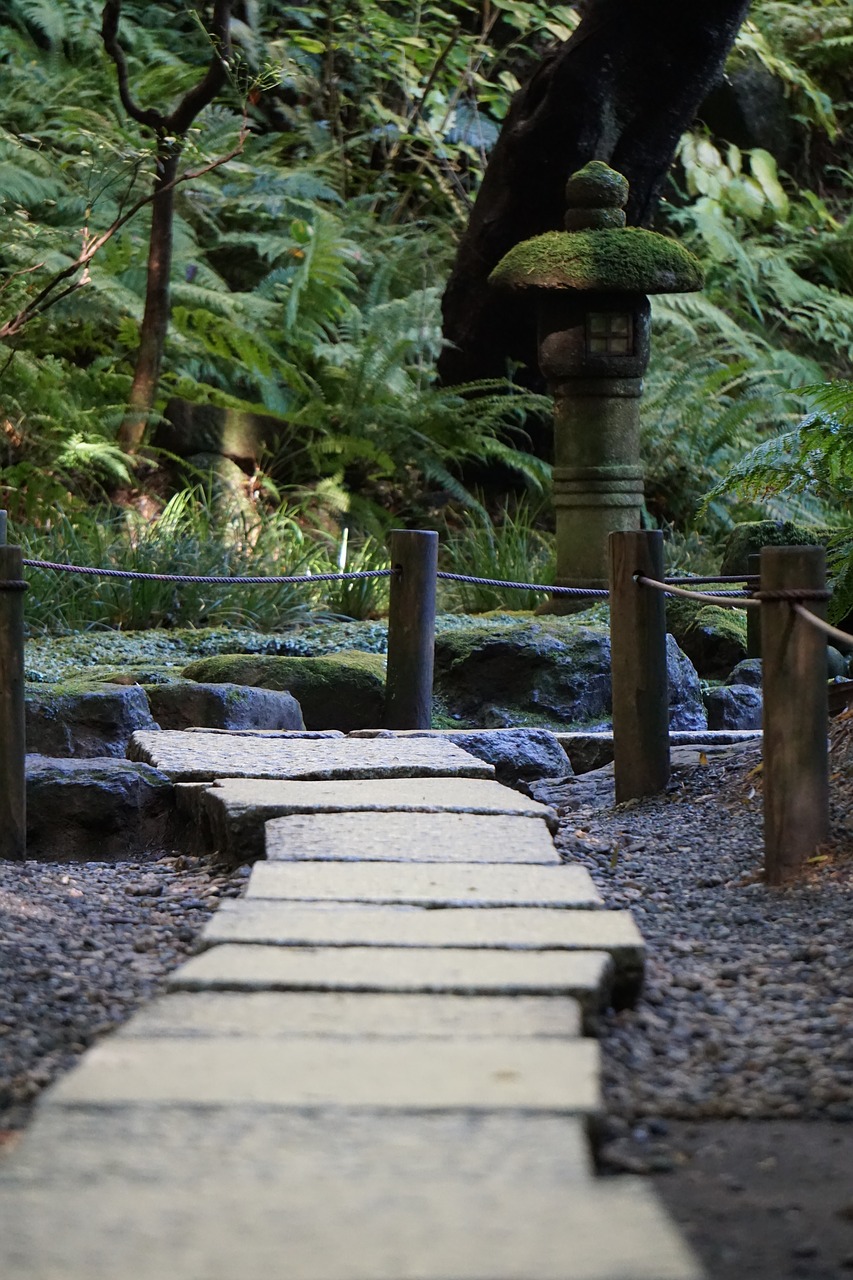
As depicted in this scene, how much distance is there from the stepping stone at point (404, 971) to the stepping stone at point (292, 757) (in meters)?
1.59

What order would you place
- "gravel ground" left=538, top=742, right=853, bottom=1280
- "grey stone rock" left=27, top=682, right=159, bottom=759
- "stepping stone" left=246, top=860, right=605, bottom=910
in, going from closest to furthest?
"gravel ground" left=538, top=742, right=853, bottom=1280
"stepping stone" left=246, top=860, right=605, bottom=910
"grey stone rock" left=27, top=682, right=159, bottom=759

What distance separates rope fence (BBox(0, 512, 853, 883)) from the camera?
2980 millimetres

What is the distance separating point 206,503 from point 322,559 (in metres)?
0.84

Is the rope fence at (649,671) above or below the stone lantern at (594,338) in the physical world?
below

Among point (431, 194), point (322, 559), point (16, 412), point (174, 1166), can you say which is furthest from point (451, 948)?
point (431, 194)

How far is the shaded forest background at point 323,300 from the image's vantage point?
24.7 ft

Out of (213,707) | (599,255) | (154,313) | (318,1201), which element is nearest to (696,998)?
(318,1201)

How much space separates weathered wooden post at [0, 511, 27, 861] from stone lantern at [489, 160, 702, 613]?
12.0 feet

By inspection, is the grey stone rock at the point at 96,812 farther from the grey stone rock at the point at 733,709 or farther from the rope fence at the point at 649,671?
the grey stone rock at the point at 733,709

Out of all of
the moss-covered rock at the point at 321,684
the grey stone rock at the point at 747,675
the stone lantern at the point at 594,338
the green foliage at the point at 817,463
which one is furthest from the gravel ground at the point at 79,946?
the stone lantern at the point at 594,338

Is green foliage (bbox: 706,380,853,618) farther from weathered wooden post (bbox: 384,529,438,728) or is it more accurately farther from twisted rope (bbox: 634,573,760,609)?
weathered wooden post (bbox: 384,529,438,728)

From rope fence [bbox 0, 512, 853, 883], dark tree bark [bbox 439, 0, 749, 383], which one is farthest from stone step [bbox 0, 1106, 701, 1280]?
dark tree bark [bbox 439, 0, 749, 383]

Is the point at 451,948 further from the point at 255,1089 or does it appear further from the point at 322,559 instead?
the point at 322,559

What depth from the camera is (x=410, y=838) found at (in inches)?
115
